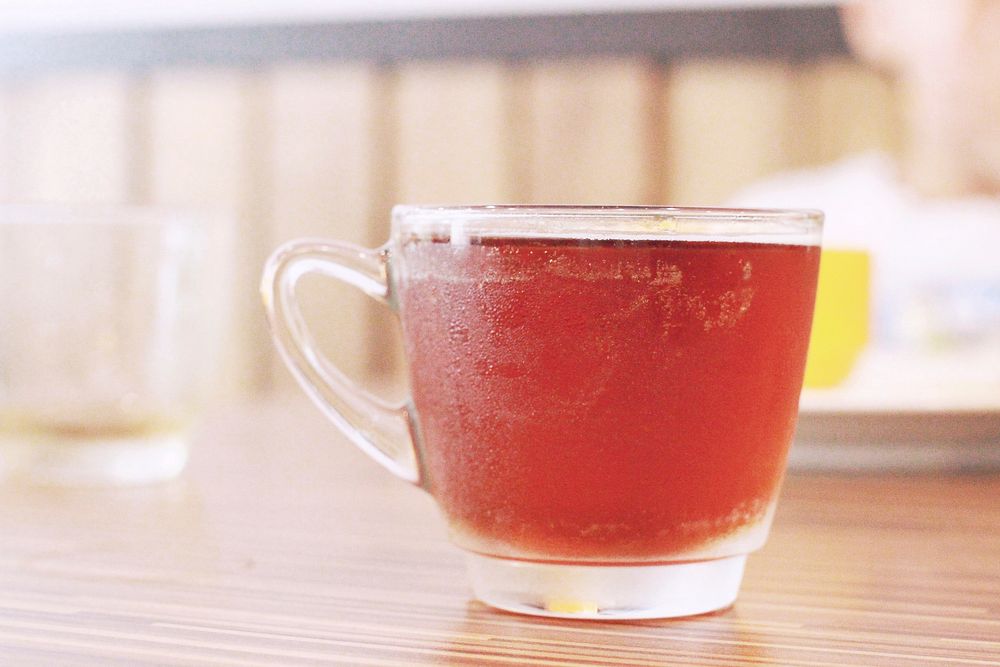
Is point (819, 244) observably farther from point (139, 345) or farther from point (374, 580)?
point (139, 345)

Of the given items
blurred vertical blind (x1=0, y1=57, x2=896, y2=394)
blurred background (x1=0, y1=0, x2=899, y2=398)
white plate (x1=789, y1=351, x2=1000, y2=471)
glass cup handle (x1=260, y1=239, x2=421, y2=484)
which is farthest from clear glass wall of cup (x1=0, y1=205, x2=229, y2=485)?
blurred vertical blind (x1=0, y1=57, x2=896, y2=394)

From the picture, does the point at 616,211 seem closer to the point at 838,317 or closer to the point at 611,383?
the point at 611,383

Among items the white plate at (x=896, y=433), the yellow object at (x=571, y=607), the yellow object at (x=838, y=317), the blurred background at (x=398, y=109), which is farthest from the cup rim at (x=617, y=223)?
the blurred background at (x=398, y=109)

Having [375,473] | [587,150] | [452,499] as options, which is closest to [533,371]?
[452,499]

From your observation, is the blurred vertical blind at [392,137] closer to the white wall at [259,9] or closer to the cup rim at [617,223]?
the white wall at [259,9]

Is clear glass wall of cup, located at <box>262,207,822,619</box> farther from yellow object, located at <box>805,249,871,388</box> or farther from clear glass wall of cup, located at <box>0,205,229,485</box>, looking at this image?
yellow object, located at <box>805,249,871,388</box>

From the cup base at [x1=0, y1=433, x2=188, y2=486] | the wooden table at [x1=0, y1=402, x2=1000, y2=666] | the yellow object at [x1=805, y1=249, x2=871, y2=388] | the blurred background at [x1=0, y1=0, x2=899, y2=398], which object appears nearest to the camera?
the wooden table at [x1=0, y1=402, x2=1000, y2=666]
